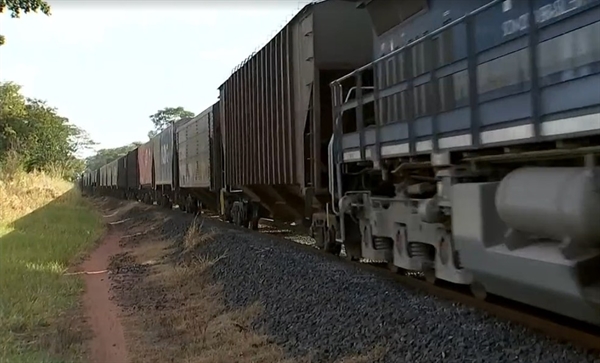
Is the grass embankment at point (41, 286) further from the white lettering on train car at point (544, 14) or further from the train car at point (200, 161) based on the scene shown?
the white lettering on train car at point (544, 14)

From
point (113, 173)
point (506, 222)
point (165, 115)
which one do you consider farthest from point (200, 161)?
point (165, 115)

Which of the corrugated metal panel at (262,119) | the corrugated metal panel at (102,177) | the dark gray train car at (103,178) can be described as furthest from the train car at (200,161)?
the corrugated metal panel at (102,177)

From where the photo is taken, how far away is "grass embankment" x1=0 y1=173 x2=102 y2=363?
24.4 ft

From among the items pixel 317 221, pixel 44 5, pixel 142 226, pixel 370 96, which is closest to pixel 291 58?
pixel 317 221

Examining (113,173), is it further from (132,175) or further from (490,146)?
(490,146)

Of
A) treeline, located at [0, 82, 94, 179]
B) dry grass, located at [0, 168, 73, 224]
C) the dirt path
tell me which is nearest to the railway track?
the dirt path

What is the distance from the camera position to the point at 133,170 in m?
44.6

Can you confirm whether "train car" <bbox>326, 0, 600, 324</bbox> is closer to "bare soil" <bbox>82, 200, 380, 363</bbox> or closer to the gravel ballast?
the gravel ballast

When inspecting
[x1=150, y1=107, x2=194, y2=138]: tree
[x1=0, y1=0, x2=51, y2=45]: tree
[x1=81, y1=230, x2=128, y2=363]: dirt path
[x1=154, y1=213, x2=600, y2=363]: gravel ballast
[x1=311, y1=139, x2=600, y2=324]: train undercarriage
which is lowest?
[x1=81, y1=230, x2=128, y2=363]: dirt path

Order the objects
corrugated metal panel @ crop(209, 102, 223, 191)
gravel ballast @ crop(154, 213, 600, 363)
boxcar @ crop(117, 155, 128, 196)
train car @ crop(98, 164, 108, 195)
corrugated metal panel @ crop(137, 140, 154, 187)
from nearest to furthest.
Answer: gravel ballast @ crop(154, 213, 600, 363) < corrugated metal panel @ crop(209, 102, 223, 191) < corrugated metal panel @ crop(137, 140, 154, 187) < boxcar @ crop(117, 155, 128, 196) < train car @ crop(98, 164, 108, 195)

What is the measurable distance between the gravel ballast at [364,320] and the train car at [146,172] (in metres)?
27.4

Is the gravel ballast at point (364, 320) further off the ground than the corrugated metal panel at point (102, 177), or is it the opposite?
the corrugated metal panel at point (102, 177)

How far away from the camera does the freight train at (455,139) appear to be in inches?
178

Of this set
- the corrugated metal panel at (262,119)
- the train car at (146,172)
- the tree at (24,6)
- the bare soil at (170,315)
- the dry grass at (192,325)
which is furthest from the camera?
the train car at (146,172)
